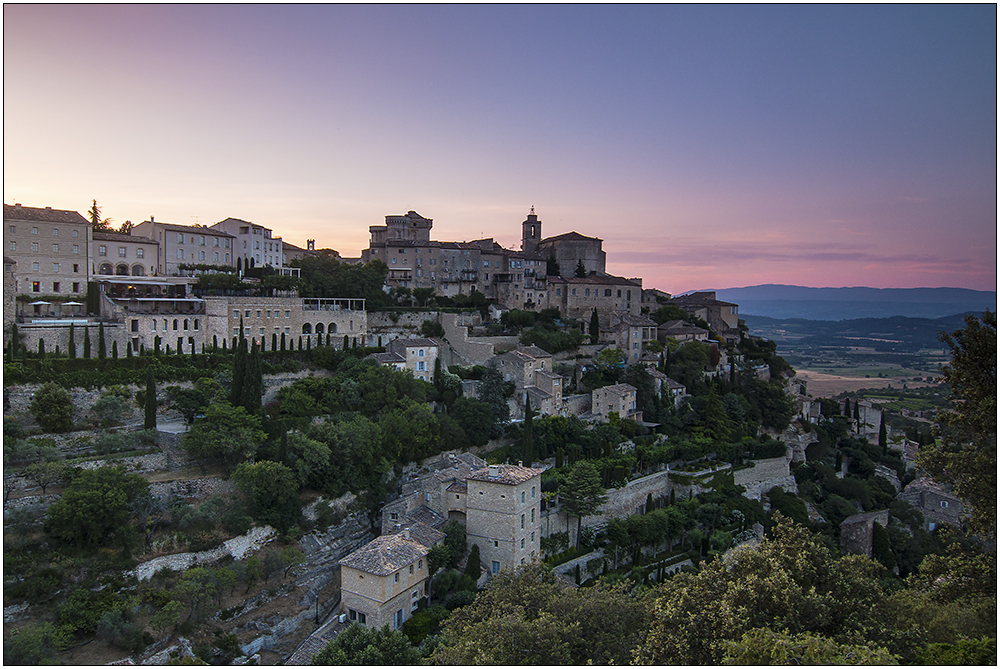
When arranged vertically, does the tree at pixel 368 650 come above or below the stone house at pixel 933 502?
above

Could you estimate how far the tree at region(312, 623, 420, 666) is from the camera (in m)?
15.9

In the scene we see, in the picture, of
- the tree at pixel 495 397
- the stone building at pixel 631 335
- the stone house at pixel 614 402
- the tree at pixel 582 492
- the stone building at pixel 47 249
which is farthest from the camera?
the stone building at pixel 631 335

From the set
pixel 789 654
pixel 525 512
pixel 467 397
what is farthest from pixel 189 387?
pixel 789 654

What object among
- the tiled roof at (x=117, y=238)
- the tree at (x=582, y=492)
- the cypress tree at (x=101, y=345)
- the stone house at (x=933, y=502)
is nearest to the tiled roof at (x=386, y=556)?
the tree at (x=582, y=492)

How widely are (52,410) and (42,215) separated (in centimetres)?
1551

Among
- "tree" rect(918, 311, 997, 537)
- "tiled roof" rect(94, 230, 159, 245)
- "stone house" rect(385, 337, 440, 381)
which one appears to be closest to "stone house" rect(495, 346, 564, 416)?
"stone house" rect(385, 337, 440, 381)

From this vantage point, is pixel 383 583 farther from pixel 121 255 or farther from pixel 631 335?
pixel 631 335

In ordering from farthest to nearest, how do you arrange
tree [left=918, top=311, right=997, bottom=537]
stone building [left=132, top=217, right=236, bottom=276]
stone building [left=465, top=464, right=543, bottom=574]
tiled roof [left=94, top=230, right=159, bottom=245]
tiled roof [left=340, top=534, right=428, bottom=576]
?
stone building [left=132, top=217, right=236, bottom=276]
tiled roof [left=94, top=230, right=159, bottom=245]
stone building [left=465, top=464, right=543, bottom=574]
tiled roof [left=340, top=534, right=428, bottom=576]
tree [left=918, top=311, right=997, bottom=537]

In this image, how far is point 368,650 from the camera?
15.8 meters

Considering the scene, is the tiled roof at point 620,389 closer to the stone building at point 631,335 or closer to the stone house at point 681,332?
the stone building at point 631,335

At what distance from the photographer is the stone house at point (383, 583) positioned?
65.2 feet

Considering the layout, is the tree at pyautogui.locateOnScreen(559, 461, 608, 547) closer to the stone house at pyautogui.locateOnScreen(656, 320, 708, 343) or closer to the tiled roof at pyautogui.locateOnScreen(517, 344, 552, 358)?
the tiled roof at pyautogui.locateOnScreen(517, 344, 552, 358)

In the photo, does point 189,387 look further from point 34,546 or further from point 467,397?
point 467,397

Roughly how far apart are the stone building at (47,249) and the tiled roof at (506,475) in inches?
1028
